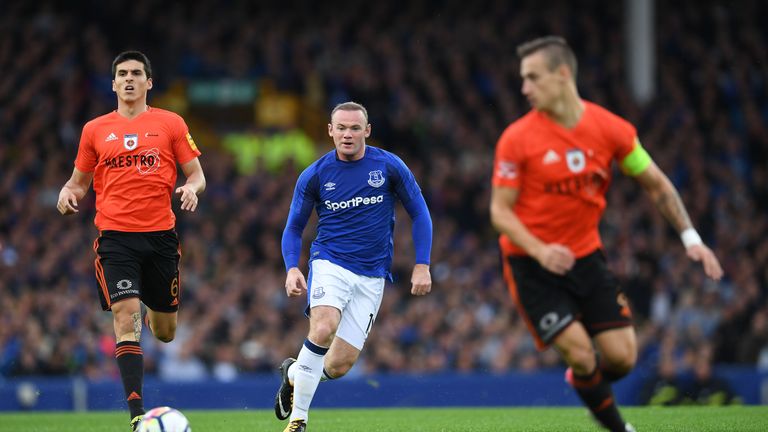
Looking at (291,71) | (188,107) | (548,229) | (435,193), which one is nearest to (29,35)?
(188,107)

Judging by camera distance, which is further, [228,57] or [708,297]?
[228,57]

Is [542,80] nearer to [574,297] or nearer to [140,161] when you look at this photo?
[574,297]

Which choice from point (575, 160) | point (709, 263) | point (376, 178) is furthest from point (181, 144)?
point (709, 263)

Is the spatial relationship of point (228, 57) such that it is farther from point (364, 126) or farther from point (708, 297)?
point (364, 126)

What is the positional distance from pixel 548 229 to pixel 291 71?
63.7 ft

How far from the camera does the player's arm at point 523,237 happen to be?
6840 millimetres

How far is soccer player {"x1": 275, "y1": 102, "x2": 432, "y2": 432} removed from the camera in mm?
9039

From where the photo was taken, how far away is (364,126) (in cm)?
913

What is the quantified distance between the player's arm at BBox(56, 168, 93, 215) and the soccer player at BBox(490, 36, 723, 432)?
3637 mm

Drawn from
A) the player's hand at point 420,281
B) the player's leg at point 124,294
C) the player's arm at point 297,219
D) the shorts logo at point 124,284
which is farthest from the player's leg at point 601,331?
the shorts logo at point 124,284

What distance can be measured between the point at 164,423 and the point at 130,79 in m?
2.77

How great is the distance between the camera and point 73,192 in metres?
9.39

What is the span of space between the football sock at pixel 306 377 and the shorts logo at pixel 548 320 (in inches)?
84.2

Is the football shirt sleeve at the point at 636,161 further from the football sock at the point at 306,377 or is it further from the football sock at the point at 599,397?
the football sock at the point at 306,377
